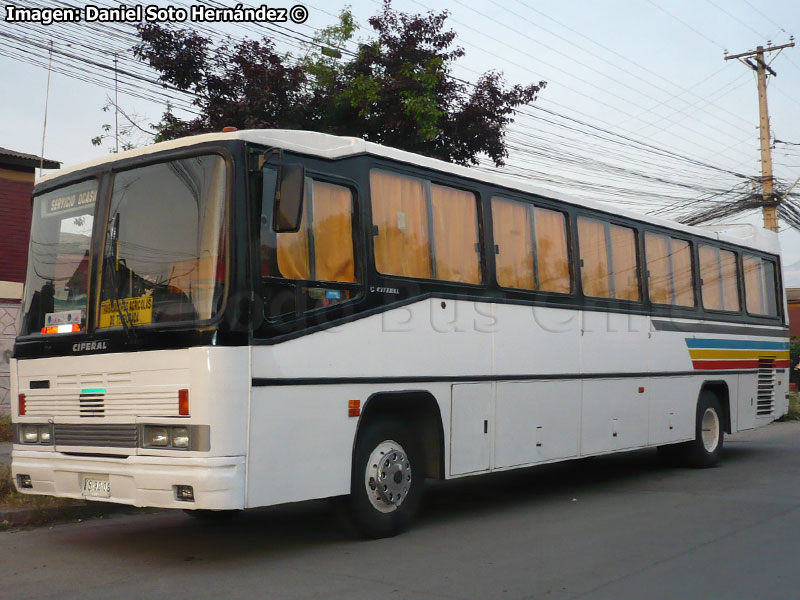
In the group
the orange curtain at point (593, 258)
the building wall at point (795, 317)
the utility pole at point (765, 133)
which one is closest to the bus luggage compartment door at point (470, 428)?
the orange curtain at point (593, 258)

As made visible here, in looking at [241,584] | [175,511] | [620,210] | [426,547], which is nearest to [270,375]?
[241,584]

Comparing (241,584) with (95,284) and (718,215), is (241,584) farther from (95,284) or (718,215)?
(718,215)

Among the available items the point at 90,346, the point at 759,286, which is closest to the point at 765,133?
the point at 759,286

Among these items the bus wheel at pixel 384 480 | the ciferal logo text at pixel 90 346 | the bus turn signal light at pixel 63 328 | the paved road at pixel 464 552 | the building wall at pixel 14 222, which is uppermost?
the building wall at pixel 14 222

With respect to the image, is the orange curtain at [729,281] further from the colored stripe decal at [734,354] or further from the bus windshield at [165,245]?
the bus windshield at [165,245]

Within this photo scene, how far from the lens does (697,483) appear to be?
11641 millimetres

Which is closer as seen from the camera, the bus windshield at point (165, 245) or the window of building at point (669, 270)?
the bus windshield at point (165, 245)

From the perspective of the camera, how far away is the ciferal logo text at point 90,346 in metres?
7.20

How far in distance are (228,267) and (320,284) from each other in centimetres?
90

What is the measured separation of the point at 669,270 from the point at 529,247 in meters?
3.38

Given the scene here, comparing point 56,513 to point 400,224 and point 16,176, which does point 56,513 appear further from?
point 16,176

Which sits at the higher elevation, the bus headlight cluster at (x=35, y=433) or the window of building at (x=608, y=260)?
the window of building at (x=608, y=260)

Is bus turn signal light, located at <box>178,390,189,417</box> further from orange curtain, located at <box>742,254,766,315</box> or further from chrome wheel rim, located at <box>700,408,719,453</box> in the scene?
orange curtain, located at <box>742,254,766,315</box>

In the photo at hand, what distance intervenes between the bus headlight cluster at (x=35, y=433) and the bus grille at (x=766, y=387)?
10.6m
